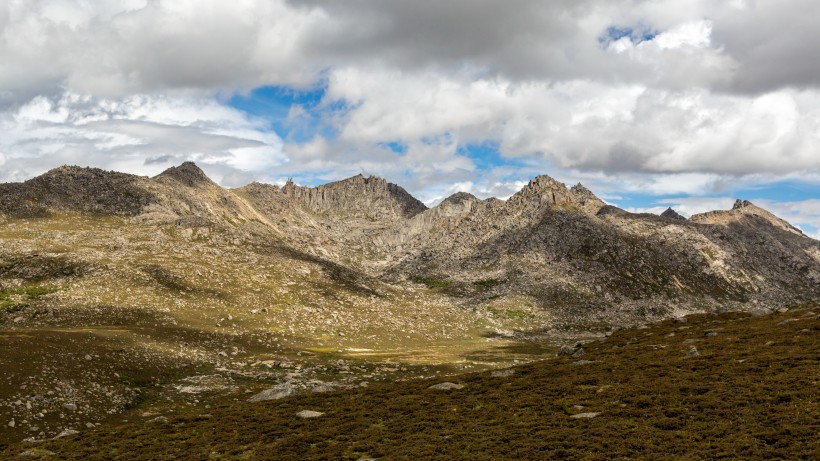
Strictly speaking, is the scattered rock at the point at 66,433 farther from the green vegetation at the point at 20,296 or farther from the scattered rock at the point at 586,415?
the green vegetation at the point at 20,296

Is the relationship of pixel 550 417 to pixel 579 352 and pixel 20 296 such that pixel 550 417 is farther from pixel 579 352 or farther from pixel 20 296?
pixel 20 296

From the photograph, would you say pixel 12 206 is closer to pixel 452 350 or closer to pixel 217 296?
pixel 217 296

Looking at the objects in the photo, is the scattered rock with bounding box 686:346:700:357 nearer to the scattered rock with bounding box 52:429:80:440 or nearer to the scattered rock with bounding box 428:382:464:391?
the scattered rock with bounding box 428:382:464:391

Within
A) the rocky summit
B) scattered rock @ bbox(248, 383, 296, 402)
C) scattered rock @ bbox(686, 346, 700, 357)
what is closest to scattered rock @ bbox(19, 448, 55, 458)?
the rocky summit

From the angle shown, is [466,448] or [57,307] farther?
[57,307]

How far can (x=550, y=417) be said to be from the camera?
33.5 m

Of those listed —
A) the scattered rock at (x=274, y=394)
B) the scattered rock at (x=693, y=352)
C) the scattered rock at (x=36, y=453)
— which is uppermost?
the scattered rock at (x=693, y=352)

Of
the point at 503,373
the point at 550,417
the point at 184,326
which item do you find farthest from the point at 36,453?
the point at 184,326

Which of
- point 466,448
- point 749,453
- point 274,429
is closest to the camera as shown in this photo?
point 749,453

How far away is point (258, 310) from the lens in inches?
4675

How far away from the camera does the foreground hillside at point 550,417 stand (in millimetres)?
26656

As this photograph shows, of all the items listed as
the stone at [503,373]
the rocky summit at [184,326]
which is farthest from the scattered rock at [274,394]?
the stone at [503,373]

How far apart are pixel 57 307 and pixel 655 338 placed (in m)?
103

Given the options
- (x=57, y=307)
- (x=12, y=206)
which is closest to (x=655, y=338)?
(x=57, y=307)
